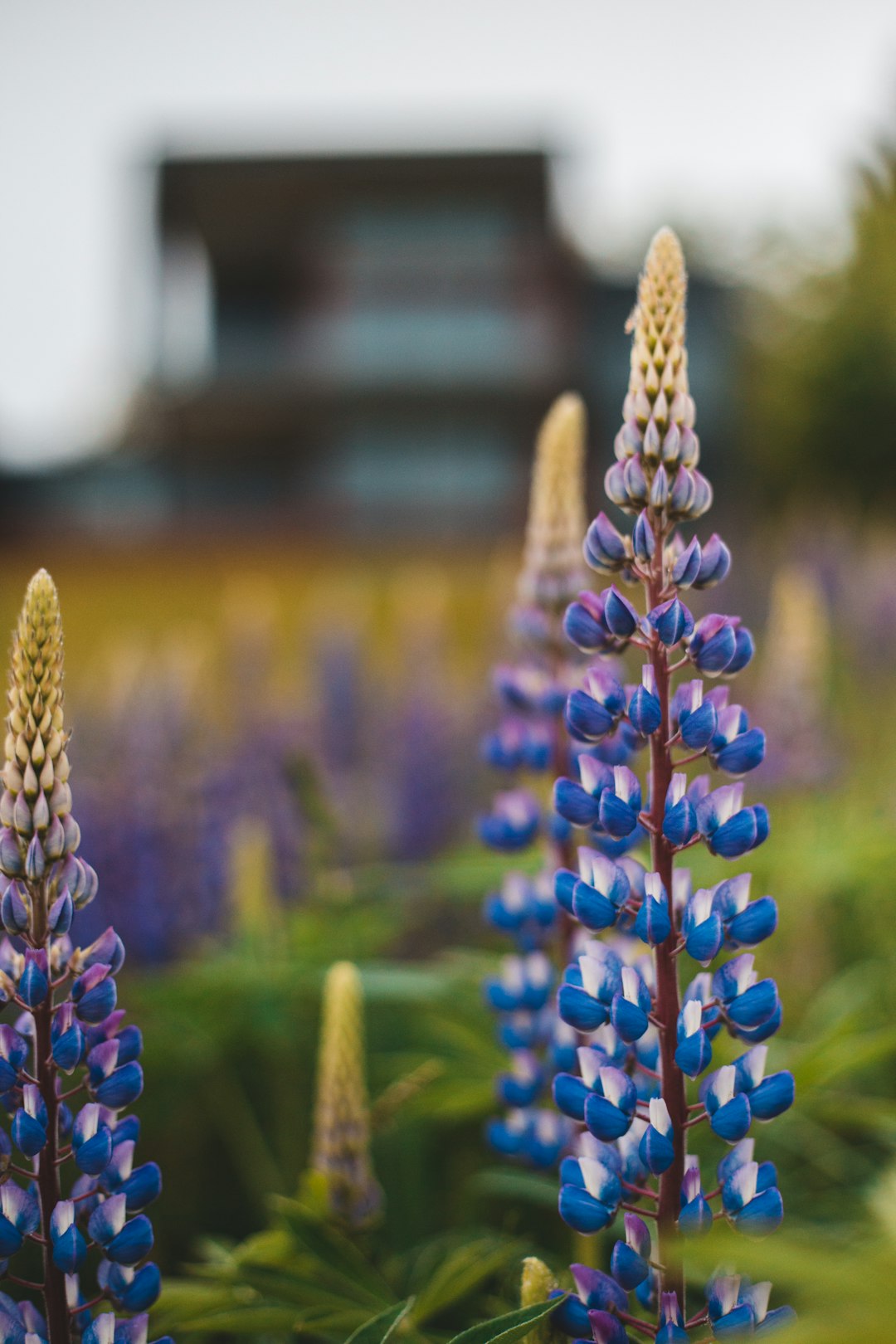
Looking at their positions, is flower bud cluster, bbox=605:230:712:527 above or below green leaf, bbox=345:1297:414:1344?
above

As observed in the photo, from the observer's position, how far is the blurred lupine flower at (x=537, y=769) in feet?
3.79

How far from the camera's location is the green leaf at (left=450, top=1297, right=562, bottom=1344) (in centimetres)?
72

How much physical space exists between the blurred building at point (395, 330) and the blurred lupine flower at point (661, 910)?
16.4 m

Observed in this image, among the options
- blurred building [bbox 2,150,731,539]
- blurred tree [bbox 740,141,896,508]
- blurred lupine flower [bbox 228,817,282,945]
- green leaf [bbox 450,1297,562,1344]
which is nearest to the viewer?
green leaf [bbox 450,1297,562,1344]

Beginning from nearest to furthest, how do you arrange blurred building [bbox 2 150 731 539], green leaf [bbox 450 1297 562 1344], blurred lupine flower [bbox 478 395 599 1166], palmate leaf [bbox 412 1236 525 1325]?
green leaf [bbox 450 1297 562 1344]
palmate leaf [bbox 412 1236 525 1325]
blurred lupine flower [bbox 478 395 599 1166]
blurred building [bbox 2 150 731 539]

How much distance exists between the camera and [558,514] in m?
1.26

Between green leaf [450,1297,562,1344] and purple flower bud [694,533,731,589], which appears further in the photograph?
purple flower bud [694,533,731,589]

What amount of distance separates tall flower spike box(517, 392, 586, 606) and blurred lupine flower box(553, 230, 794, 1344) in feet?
1.12

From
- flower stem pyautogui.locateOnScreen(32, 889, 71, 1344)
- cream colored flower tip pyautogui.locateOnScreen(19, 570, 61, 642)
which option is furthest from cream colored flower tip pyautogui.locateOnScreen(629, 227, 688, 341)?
flower stem pyautogui.locateOnScreen(32, 889, 71, 1344)

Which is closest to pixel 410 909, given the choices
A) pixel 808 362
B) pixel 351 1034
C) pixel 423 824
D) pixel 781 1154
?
pixel 423 824

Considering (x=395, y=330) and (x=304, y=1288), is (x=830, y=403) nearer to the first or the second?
(x=395, y=330)

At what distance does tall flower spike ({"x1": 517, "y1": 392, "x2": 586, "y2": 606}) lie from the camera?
1217 mm

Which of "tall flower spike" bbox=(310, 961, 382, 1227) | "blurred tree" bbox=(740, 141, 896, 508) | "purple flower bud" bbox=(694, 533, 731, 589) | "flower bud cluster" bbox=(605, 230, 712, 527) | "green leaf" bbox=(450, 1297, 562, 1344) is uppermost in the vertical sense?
"flower bud cluster" bbox=(605, 230, 712, 527)

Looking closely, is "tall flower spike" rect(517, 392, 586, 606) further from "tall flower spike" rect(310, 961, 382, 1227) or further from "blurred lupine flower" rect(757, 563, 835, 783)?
"blurred lupine flower" rect(757, 563, 835, 783)
